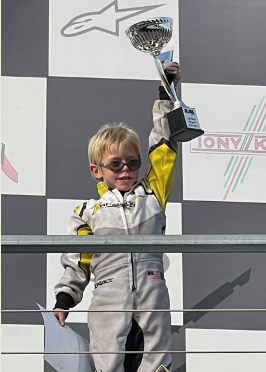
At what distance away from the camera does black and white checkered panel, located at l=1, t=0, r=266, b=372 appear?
2.59 meters

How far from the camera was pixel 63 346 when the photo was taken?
1.83 m

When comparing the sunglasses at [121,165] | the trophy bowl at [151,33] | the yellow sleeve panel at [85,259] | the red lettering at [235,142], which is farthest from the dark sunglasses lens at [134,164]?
the red lettering at [235,142]

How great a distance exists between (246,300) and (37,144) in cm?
69

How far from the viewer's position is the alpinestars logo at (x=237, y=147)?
8.85ft

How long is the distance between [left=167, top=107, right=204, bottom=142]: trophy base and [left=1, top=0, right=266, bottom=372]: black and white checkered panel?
0.69 m

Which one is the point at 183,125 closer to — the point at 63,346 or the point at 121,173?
the point at 121,173

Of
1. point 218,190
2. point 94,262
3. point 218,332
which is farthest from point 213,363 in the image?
point 94,262

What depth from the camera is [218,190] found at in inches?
106

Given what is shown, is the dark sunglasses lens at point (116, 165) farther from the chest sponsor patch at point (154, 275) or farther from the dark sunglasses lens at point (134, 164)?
the chest sponsor patch at point (154, 275)

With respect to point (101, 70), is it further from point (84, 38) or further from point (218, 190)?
point (218, 190)

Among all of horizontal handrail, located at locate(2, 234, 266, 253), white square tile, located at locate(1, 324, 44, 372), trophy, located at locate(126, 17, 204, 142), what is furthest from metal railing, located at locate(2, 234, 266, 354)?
white square tile, located at locate(1, 324, 44, 372)

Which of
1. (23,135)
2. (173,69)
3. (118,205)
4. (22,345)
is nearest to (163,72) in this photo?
(173,69)

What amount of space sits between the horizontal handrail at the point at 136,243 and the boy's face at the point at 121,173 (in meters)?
0.51

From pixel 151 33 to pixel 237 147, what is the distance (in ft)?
2.25
